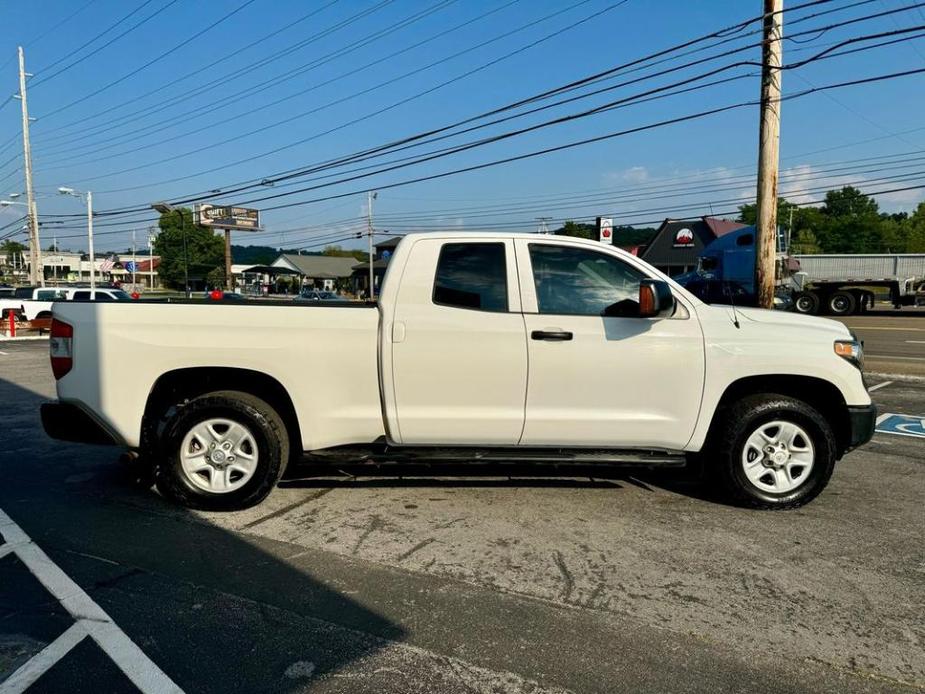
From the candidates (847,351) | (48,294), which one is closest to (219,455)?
(847,351)

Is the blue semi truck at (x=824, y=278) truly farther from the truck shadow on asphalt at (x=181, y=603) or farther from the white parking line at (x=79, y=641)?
the white parking line at (x=79, y=641)

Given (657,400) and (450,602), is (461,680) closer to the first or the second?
(450,602)

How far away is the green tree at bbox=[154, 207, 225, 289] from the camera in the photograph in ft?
325

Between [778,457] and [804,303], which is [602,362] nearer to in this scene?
[778,457]

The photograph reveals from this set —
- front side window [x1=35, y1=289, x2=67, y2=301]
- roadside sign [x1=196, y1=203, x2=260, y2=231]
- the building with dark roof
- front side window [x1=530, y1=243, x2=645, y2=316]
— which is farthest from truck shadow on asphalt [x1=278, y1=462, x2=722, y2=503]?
roadside sign [x1=196, y1=203, x2=260, y2=231]

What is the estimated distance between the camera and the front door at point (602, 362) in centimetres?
433

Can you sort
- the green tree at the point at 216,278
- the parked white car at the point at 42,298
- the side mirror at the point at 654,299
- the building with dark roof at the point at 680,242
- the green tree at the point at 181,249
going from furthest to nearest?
1. the green tree at the point at 181,249
2. the green tree at the point at 216,278
3. the building with dark roof at the point at 680,242
4. the parked white car at the point at 42,298
5. the side mirror at the point at 654,299

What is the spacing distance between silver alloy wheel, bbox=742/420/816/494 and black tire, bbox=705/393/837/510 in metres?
0.02

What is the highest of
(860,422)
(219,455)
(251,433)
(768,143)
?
(768,143)

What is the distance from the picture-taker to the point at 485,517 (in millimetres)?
4398

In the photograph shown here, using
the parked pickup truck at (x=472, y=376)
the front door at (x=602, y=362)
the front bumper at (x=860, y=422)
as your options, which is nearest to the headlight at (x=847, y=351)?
the parked pickup truck at (x=472, y=376)

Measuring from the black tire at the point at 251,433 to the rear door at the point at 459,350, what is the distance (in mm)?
837

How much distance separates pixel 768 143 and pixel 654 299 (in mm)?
8966

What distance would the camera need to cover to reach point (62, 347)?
436 centimetres
